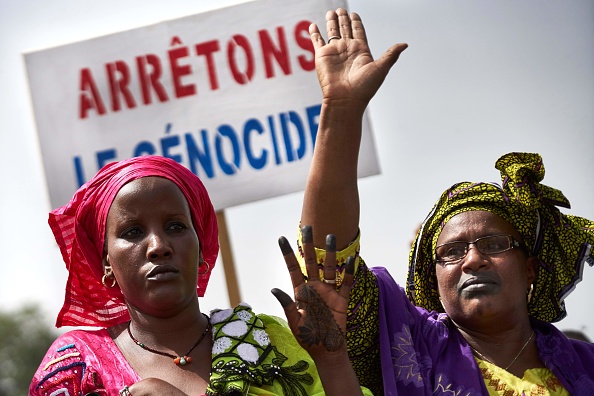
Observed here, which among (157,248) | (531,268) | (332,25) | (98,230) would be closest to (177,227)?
(157,248)

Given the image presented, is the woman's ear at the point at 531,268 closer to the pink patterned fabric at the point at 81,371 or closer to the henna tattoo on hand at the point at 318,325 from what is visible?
the henna tattoo on hand at the point at 318,325

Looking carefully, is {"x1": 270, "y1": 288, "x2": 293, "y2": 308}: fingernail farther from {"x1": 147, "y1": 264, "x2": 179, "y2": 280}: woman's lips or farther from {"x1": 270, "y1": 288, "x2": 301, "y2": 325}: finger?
{"x1": 147, "y1": 264, "x2": 179, "y2": 280}: woman's lips

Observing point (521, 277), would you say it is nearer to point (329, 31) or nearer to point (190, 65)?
point (329, 31)

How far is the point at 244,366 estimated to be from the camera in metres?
3.44

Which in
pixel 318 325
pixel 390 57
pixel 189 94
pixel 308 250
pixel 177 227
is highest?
pixel 189 94

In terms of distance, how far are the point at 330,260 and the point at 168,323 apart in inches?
22.1

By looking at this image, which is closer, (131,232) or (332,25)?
(131,232)

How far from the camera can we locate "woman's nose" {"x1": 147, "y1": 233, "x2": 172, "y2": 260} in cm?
343

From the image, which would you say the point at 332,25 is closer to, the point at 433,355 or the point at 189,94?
the point at 433,355

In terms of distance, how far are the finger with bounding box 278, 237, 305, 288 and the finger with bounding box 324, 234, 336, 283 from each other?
80mm

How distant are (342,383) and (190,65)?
4.17 metres

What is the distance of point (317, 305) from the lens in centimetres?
346

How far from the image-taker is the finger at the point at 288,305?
3354mm

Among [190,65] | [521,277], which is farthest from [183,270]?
[190,65]
